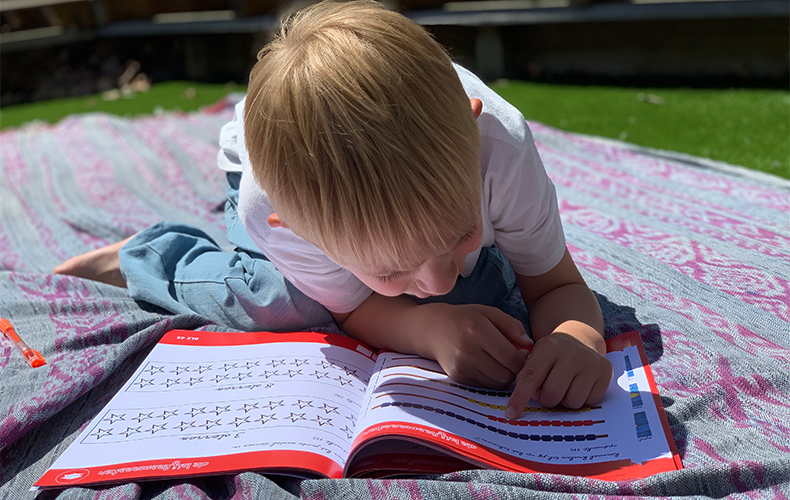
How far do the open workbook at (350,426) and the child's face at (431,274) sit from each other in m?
0.13

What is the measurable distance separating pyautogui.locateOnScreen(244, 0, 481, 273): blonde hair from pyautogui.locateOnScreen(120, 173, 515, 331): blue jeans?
353 millimetres

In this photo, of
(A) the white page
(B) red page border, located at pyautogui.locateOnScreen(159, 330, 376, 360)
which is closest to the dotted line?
(A) the white page

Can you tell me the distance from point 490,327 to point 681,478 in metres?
0.27

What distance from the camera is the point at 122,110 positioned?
142 inches

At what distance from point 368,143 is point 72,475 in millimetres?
480

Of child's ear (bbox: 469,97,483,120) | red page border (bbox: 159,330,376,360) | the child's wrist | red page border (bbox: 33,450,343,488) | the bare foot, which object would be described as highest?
child's ear (bbox: 469,97,483,120)

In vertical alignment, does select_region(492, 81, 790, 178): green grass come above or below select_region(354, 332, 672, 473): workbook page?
below

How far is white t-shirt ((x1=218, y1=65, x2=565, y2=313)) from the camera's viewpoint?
→ 87 cm

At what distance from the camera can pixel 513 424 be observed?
744mm

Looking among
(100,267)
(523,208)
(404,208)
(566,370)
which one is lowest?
(100,267)

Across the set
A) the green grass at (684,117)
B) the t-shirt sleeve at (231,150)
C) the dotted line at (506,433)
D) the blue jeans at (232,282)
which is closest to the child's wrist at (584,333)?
the dotted line at (506,433)

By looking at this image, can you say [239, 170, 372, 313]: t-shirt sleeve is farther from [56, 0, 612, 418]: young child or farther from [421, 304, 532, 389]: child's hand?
[421, 304, 532, 389]: child's hand

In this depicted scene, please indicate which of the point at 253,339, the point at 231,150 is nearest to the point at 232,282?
the point at 253,339

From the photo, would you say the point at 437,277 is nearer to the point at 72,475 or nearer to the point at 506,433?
the point at 506,433
